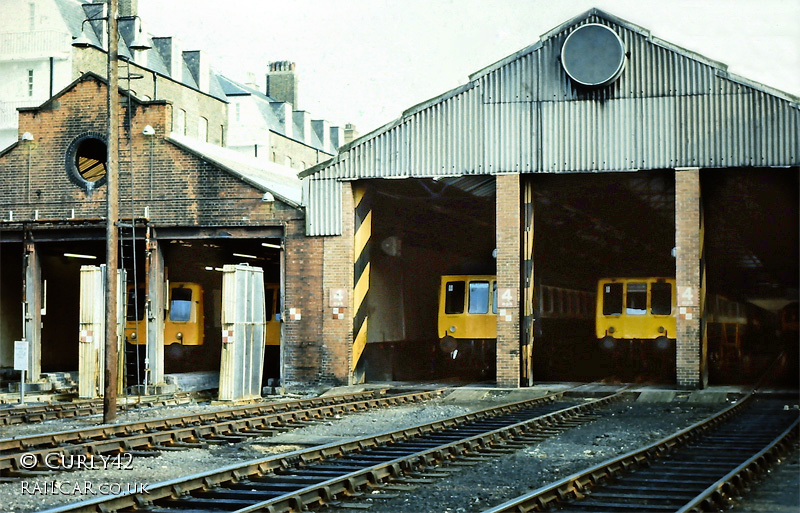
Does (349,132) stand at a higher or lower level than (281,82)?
lower

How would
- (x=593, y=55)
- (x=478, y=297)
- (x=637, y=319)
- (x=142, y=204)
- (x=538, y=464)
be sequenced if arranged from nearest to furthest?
1. (x=538, y=464)
2. (x=593, y=55)
3. (x=142, y=204)
4. (x=637, y=319)
5. (x=478, y=297)

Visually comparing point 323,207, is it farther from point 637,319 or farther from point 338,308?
point 637,319

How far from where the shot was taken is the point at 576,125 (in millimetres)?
23000

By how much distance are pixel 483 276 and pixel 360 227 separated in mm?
4332

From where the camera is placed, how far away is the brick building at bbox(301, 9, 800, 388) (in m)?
22.2

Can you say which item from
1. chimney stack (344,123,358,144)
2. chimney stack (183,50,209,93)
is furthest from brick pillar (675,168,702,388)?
chimney stack (344,123,358,144)

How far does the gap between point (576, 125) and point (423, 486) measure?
1393 cm

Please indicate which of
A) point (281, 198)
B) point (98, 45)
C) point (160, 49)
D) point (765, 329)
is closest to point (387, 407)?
point (281, 198)

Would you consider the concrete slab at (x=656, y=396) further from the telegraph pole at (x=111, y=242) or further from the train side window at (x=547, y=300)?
the telegraph pole at (x=111, y=242)

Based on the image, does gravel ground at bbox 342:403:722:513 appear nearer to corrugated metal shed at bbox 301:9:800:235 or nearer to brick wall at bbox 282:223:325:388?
corrugated metal shed at bbox 301:9:800:235

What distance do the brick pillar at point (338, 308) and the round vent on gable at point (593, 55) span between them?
5951 mm

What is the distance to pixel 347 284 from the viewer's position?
→ 24.3 metres

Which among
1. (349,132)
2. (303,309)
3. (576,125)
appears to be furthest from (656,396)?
(349,132)

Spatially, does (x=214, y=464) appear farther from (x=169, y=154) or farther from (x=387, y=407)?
(x=169, y=154)
